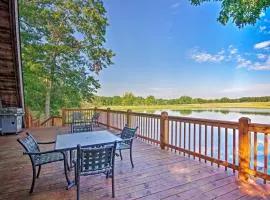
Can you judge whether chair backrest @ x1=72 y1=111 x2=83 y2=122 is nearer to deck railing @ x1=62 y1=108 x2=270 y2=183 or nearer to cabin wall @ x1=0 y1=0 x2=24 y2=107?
deck railing @ x1=62 y1=108 x2=270 y2=183

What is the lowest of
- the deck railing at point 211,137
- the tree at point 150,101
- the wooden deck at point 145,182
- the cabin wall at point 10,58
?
the wooden deck at point 145,182

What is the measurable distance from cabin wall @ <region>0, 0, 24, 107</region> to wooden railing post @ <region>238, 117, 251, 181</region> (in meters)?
4.99

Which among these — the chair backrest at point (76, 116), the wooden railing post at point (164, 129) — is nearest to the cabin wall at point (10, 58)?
the chair backrest at point (76, 116)

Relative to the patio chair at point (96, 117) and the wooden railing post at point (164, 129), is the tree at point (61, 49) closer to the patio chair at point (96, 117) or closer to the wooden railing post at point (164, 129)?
the patio chair at point (96, 117)

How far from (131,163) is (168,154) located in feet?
4.02

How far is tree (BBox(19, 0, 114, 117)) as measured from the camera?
34.3 ft

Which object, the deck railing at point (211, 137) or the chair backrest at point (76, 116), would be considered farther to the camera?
the chair backrest at point (76, 116)

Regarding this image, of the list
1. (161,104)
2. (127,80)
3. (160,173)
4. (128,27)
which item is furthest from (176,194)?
(127,80)

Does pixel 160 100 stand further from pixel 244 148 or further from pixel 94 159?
pixel 94 159

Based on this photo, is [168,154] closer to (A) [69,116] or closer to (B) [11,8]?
(B) [11,8]

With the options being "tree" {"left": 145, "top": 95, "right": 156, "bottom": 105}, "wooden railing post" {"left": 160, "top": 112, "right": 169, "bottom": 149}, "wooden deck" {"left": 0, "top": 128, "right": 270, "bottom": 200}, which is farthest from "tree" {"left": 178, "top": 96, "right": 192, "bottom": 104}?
"wooden deck" {"left": 0, "top": 128, "right": 270, "bottom": 200}

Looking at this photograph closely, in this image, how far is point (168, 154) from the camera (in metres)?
4.79

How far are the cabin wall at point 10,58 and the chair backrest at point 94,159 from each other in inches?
140

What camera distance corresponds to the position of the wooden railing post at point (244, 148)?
322 cm
